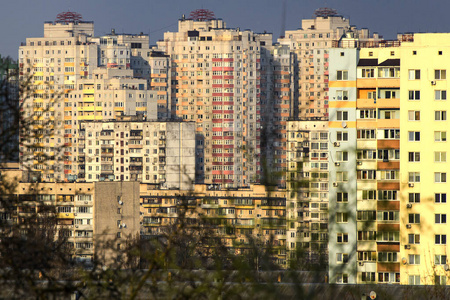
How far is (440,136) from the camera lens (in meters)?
20.7

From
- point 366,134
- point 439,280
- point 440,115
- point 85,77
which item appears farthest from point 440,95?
point 85,77

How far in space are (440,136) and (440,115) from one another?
466 mm

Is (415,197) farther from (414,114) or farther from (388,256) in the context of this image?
(414,114)

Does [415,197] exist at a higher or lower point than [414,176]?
lower

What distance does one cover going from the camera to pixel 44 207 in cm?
590

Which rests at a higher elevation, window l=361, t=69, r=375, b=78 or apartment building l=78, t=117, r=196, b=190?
window l=361, t=69, r=375, b=78

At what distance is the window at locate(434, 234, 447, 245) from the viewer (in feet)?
66.4

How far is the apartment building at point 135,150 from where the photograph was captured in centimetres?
5662

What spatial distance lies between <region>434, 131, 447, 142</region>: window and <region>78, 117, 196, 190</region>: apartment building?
1411 inches

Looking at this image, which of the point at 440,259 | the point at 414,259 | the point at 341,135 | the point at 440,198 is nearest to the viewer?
the point at 440,259

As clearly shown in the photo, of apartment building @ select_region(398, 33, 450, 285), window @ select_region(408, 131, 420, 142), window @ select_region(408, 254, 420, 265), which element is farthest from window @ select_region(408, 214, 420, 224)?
window @ select_region(408, 131, 420, 142)

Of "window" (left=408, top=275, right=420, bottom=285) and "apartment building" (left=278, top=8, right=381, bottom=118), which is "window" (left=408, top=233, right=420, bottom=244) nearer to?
"window" (left=408, top=275, right=420, bottom=285)

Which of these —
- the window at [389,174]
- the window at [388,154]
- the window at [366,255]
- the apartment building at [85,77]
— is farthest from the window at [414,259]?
the apartment building at [85,77]

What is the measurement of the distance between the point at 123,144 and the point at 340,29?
35128 millimetres
